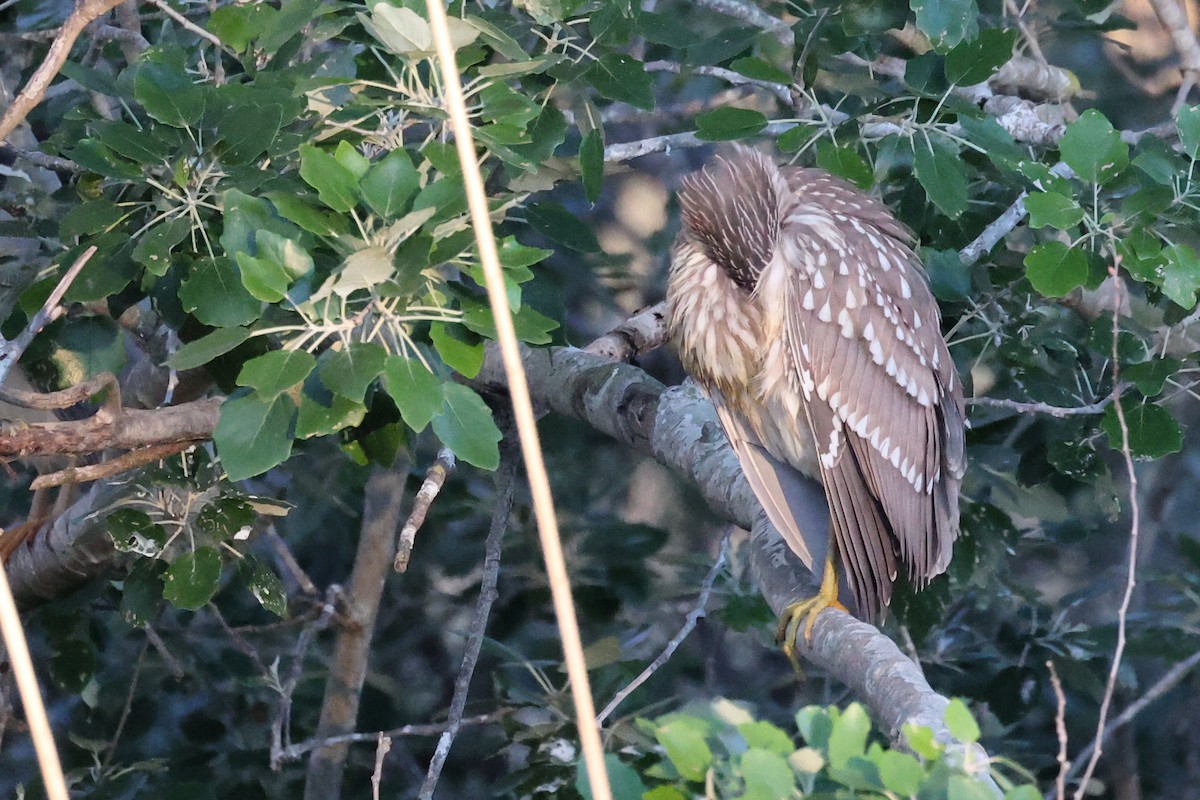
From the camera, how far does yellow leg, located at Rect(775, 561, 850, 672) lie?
2.42 meters

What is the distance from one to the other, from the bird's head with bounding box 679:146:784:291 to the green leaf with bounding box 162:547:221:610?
1.13 m

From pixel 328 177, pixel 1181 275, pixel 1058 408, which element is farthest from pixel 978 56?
pixel 328 177

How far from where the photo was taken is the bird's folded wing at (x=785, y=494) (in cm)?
244

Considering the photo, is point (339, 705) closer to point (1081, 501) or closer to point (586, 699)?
point (1081, 501)

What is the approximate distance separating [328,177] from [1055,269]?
48.6 inches

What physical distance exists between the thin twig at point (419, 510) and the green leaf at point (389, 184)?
1.51 feet

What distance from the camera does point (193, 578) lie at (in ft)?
6.41

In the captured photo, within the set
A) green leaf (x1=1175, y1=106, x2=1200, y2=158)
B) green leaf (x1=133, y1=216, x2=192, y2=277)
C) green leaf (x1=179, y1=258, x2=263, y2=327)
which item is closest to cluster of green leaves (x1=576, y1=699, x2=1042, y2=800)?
green leaf (x1=179, y1=258, x2=263, y2=327)

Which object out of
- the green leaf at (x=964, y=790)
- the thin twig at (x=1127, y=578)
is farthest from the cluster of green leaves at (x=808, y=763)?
the thin twig at (x=1127, y=578)

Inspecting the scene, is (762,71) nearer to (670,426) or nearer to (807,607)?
(670,426)

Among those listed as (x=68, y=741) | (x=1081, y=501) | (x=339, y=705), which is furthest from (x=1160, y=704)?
(x=68, y=741)

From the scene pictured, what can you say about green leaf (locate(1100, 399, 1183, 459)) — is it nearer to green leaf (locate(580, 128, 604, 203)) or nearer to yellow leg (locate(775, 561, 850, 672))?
yellow leg (locate(775, 561, 850, 672))

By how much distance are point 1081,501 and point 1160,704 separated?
1.66 meters

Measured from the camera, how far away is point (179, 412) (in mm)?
1982
